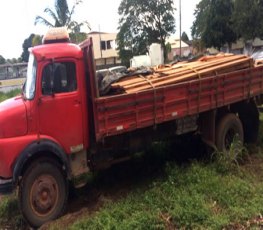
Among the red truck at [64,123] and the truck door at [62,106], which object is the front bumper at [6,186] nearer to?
the red truck at [64,123]

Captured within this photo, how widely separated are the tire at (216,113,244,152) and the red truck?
1094 millimetres

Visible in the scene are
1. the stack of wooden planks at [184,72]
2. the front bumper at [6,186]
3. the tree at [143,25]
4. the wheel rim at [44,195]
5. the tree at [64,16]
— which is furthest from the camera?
the tree at [143,25]

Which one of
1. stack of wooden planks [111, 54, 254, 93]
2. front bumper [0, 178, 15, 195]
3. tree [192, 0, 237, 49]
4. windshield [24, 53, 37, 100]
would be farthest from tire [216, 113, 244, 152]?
tree [192, 0, 237, 49]

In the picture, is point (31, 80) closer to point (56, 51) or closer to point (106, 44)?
point (56, 51)

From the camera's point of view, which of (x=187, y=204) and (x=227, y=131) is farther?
(x=227, y=131)

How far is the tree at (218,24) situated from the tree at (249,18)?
6.90m

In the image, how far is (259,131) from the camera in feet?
36.1

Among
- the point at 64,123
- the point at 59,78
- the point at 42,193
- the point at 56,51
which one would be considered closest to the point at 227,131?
the point at 64,123

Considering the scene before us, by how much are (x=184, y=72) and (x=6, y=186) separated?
3.93 m

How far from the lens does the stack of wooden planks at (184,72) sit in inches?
307

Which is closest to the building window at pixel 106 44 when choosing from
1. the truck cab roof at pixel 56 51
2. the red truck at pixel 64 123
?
the red truck at pixel 64 123

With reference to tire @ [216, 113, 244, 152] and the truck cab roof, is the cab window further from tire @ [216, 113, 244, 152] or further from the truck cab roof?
tire @ [216, 113, 244, 152]

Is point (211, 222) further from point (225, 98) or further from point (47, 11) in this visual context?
point (47, 11)

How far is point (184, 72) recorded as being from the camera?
8578 millimetres
